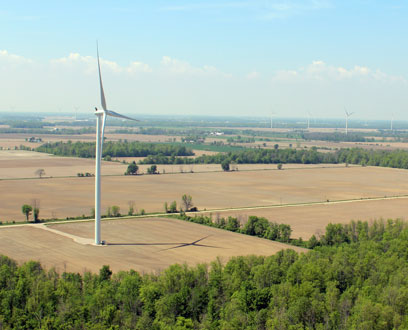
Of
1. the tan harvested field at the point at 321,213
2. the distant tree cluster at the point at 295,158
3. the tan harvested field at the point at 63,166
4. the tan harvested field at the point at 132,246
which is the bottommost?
the tan harvested field at the point at 132,246

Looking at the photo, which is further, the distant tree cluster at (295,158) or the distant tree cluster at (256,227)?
the distant tree cluster at (295,158)

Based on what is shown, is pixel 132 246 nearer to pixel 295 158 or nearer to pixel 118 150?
pixel 295 158

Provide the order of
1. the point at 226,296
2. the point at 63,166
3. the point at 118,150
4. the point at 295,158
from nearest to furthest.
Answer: the point at 226,296, the point at 63,166, the point at 295,158, the point at 118,150

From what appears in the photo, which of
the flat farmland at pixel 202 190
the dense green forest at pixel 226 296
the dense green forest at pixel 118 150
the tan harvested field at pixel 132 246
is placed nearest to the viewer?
the dense green forest at pixel 226 296

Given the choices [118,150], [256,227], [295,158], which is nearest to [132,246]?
[256,227]

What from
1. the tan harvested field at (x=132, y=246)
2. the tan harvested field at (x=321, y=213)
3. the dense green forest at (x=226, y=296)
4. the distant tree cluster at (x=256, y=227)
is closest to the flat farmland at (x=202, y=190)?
the tan harvested field at (x=321, y=213)

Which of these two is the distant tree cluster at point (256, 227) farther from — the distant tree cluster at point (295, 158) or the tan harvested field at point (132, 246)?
the distant tree cluster at point (295, 158)

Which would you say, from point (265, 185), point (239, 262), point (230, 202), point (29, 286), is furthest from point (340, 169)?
point (29, 286)
